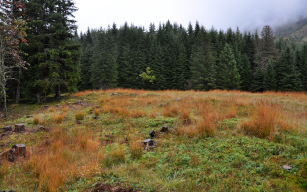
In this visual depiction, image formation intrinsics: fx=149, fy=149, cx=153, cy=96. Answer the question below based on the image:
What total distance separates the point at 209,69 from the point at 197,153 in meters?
27.4

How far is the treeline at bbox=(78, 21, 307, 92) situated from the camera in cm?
2878

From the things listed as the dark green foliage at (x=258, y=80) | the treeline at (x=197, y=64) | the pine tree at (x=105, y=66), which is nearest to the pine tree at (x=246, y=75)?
the treeline at (x=197, y=64)

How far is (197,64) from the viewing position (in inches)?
1151

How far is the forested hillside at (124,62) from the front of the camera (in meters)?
12.7

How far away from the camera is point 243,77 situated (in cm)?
3444

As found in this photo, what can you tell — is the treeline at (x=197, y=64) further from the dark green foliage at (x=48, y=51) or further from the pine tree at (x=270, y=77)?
the dark green foliage at (x=48, y=51)

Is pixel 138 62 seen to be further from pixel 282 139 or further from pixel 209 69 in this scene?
pixel 282 139

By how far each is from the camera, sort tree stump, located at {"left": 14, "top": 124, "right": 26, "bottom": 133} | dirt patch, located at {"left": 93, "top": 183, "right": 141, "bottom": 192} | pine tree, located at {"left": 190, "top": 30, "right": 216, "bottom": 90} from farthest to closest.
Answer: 1. pine tree, located at {"left": 190, "top": 30, "right": 216, "bottom": 90}
2. tree stump, located at {"left": 14, "top": 124, "right": 26, "bottom": 133}
3. dirt patch, located at {"left": 93, "top": 183, "right": 141, "bottom": 192}

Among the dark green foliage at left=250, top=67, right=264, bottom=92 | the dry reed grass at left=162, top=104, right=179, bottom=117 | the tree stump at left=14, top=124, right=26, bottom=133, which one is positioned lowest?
the tree stump at left=14, top=124, right=26, bottom=133

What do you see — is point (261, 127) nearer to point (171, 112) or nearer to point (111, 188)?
point (171, 112)

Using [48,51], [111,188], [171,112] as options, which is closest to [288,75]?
[171,112]

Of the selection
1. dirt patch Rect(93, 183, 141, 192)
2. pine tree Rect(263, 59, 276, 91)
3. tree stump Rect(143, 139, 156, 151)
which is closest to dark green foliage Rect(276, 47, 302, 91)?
pine tree Rect(263, 59, 276, 91)

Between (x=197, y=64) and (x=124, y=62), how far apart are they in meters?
17.5

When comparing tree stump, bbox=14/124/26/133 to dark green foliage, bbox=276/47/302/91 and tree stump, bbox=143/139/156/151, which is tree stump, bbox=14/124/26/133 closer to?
tree stump, bbox=143/139/156/151
